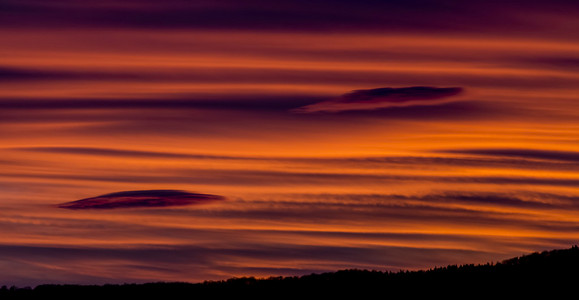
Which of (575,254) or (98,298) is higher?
(575,254)

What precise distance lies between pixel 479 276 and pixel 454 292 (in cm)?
107

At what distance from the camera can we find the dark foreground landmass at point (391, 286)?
59.6 feet

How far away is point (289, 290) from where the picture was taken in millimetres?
18828

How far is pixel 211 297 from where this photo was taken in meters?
18.9

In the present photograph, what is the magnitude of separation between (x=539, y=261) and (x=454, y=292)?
100 inches

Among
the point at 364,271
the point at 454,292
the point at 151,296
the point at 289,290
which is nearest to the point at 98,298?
the point at 151,296

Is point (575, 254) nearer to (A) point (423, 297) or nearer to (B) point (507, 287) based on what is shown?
(B) point (507, 287)

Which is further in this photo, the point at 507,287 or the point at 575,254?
the point at 575,254

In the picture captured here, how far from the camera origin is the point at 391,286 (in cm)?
1883

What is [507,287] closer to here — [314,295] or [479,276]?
[479,276]

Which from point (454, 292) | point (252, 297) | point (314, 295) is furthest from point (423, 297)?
point (252, 297)

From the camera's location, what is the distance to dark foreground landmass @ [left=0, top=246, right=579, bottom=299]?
59.6ft

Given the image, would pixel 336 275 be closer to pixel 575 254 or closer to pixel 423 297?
pixel 423 297

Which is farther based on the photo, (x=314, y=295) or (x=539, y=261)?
(x=539, y=261)
